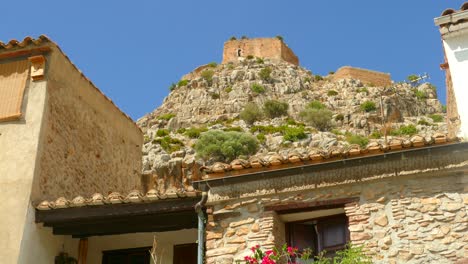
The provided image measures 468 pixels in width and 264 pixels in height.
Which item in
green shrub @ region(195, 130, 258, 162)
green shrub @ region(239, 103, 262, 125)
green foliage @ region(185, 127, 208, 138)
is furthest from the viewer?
green shrub @ region(239, 103, 262, 125)

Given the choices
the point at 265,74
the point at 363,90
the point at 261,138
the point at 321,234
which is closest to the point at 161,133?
the point at 261,138

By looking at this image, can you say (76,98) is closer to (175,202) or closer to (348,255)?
(175,202)

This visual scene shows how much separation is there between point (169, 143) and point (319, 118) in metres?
16.3

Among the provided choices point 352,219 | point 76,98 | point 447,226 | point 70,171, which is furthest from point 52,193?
point 447,226

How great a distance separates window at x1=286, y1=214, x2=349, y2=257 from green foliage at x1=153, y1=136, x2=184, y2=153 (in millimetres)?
39108

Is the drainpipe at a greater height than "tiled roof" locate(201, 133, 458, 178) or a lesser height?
lesser

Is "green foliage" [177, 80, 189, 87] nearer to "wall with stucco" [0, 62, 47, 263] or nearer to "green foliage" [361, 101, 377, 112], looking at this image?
"green foliage" [361, 101, 377, 112]

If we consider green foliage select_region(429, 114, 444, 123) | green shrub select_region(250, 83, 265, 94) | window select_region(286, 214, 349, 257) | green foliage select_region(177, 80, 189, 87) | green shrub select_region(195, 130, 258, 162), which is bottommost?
window select_region(286, 214, 349, 257)

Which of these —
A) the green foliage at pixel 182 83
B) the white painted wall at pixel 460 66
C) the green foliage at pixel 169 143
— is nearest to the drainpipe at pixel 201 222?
the white painted wall at pixel 460 66

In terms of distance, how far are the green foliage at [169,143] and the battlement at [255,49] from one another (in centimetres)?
3168

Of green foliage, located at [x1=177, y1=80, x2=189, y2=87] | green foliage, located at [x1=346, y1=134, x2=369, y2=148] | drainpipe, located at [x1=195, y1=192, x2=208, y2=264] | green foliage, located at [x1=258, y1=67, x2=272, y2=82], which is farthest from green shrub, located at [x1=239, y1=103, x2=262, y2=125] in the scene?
drainpipe, located at [x1=195, y1=192, x2=208, y2=264]

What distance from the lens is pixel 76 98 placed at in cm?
1147

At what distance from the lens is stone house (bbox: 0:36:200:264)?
898 cm

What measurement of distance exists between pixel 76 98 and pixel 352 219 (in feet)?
20.6
